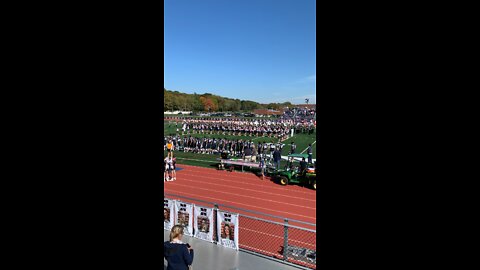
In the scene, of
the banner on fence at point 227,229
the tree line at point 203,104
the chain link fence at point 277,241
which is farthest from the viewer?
the tree line at point 203,104

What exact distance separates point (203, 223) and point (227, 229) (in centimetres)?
77

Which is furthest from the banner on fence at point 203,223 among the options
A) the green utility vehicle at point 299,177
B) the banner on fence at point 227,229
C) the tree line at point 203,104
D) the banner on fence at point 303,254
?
the tree line at point 203,104

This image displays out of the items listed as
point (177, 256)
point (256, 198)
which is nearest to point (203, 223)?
point (177, 256)

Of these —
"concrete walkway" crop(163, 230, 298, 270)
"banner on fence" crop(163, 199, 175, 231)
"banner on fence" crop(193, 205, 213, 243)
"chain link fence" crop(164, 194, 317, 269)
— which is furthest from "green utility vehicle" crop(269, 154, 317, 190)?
"concrete walkway" crop(163, 230, 298, 270)

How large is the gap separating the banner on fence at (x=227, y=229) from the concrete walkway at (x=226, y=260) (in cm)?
15

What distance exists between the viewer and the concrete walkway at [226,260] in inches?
266

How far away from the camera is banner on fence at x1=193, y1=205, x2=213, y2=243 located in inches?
319

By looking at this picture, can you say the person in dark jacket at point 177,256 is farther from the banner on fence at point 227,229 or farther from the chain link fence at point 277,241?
the banner on fence at point 227,229

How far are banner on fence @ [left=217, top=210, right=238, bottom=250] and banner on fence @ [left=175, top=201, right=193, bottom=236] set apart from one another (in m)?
0.92

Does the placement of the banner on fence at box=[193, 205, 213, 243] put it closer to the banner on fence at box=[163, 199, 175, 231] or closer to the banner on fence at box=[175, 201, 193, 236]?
the banner on fence at box=[175, 201, 193, 236]
